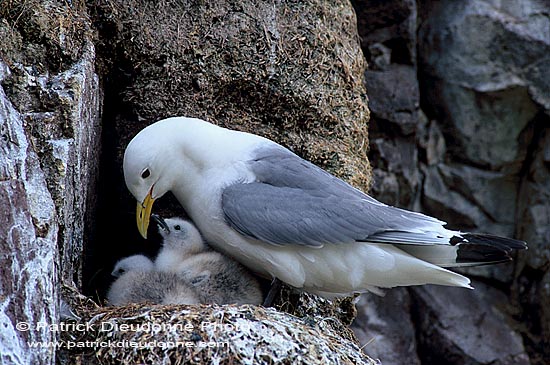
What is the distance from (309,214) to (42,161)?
1.00 meters

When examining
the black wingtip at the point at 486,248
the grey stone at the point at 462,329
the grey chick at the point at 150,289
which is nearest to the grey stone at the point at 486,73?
the grey stone at the point at 462,329

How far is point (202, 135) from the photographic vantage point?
11.7ft

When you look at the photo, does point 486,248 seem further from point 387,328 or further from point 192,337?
point 387,328

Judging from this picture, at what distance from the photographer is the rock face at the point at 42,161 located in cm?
260

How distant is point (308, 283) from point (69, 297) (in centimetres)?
95

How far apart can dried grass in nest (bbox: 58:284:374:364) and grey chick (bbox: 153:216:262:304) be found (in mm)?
426

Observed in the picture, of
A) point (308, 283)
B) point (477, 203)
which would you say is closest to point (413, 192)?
point (477, 203)

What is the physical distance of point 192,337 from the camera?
2814mm

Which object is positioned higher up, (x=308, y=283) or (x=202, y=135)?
(x=202, y=135)

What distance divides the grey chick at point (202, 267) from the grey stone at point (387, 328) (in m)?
2.07

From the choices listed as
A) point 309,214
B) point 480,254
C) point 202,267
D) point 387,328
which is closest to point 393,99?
point 387,328

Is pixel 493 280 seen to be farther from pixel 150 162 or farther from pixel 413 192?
pixel 150 162

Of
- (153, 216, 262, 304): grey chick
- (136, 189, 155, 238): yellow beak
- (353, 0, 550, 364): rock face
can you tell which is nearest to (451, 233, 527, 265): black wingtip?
(153, 216, 262, 304): grey chick

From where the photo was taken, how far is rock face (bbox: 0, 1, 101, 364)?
2602mm
